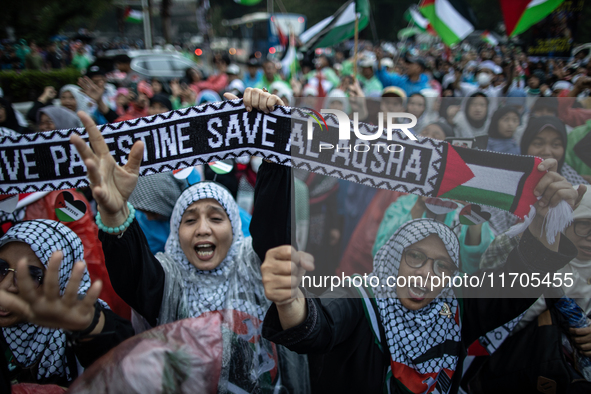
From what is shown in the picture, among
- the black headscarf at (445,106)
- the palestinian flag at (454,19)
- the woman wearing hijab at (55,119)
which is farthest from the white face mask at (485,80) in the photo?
the woman wearing hijab at (55,119)

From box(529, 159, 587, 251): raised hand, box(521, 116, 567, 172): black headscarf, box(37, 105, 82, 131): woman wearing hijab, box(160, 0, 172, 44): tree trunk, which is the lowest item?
box(529, 159, 587, 251): raised hand

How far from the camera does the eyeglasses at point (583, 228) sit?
160cm

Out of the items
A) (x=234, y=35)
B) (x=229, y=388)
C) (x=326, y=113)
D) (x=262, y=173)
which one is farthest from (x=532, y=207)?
(x=234, y=35)

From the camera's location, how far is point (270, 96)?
1.68m

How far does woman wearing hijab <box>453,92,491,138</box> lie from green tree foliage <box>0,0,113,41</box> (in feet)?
53.0

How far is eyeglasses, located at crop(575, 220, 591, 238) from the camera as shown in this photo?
5.25ft

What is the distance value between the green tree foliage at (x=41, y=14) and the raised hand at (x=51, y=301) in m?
16.3

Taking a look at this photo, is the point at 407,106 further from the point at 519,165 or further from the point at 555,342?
the point at 555,342

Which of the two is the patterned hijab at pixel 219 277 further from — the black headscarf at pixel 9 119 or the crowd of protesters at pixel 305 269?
the black headscarf at pixel 9 119

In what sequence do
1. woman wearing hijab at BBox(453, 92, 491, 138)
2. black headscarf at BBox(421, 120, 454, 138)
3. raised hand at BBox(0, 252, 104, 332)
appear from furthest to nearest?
black headscarf at BBox(421, 120, 454, 138)
woman wearing hijab at BBox(453, 92, 491, 138)
raised hand at BBox(0, 252, 104, 332)

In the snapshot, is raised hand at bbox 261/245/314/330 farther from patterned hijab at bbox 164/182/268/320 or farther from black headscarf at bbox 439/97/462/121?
black headscarf at bbox 439/97/462/121

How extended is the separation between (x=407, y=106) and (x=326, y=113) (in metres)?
1.61

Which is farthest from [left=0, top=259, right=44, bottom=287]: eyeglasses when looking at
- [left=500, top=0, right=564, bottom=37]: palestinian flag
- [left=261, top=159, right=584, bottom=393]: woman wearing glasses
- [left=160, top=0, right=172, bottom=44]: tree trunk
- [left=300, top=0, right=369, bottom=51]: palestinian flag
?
[left=160, top=0, right=172, bottom=44]: tree trunk

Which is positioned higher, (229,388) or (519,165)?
(519,165)
